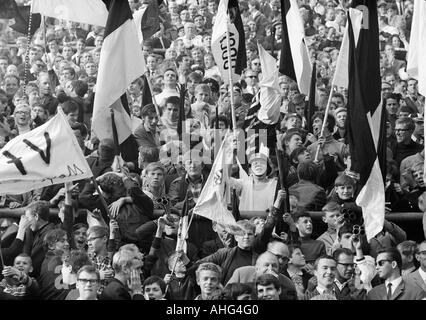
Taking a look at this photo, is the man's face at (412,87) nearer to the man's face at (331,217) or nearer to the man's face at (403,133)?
the man's face at (403,133)

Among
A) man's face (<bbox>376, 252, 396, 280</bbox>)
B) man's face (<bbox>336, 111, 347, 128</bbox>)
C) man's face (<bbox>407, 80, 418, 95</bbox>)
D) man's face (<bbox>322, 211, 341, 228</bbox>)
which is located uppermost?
man's face (<bbox>336, 111, 347, 128</bbox>)

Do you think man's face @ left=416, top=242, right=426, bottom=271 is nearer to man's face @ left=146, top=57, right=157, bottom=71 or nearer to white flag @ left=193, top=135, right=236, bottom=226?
white flag @ left=193, top=135, right=236, bottom=226

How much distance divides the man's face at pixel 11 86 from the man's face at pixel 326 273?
7.94 metres

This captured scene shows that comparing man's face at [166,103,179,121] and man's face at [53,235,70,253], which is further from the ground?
man's face at [166,103,179,121]

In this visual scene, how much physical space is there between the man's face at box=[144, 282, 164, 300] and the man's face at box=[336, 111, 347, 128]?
18.2 feet

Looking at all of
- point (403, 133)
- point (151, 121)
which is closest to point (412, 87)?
point (403, 133)

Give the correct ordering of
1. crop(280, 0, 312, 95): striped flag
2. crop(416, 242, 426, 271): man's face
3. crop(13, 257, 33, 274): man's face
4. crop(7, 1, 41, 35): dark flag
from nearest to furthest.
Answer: crop(416, 242, 426, 271): man's face, crop(13, 257, 33, 274): man's face, crop(280, 0, 312, 95): striped flag, crop(7, 1, 41, 35): dark flag

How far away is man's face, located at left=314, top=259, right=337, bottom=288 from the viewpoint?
15930 millimetres

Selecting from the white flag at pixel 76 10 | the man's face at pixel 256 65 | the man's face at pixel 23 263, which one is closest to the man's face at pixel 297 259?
the man's face at pixel 23 263

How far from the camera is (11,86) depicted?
2288cm

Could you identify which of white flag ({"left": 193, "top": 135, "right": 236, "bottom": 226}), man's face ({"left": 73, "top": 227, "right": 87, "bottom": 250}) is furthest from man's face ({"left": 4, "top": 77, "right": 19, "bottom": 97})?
white flag ({"left": 193, "top": 135, "right": 236, "bottom": 226})

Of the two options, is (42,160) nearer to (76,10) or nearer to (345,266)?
(345,266)

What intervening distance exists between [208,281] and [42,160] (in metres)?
2.26

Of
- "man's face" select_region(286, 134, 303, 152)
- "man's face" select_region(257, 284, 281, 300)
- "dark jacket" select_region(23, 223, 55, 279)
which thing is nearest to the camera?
"man's face" select_region(257, 284, 281, 300)
